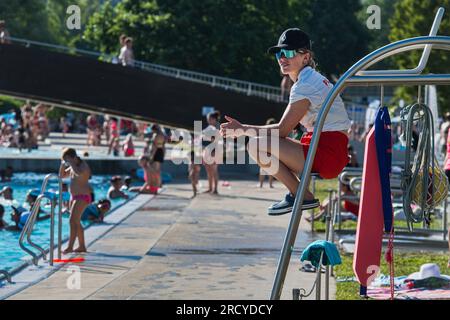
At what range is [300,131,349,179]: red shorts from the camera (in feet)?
22.5

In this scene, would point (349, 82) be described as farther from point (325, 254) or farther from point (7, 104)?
point (7, 104)

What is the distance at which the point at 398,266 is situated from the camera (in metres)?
14.2

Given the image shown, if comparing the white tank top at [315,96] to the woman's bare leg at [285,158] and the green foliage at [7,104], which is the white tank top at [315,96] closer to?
the woman's bare leg at [285,158]

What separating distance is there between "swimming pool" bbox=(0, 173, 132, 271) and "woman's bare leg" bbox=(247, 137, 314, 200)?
8.39 meters

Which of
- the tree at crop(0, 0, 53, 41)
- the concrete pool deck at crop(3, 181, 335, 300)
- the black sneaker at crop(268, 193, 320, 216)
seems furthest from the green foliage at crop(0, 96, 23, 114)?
the black sneaker at crop(268, 193, 320, 216)

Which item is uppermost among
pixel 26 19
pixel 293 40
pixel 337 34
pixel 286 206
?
pixel 26 19

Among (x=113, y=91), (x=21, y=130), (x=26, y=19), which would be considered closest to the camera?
(x=113, y=91)

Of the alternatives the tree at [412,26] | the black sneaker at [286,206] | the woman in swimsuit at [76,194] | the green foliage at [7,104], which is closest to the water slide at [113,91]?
the tree at [412,26]

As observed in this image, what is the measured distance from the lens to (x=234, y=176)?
31906 mm

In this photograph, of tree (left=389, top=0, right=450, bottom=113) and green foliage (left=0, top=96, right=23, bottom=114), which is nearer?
tree (left=389, top=0, right=450, bottom=113)

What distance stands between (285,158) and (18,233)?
48.8 feet

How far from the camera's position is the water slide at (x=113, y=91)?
32375 millimetres

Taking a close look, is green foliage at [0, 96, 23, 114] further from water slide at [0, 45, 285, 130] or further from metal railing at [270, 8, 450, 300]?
metal railing at [270, 8, 450, 300]

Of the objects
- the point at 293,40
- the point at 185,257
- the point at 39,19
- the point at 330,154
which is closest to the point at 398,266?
the point at 185,257
